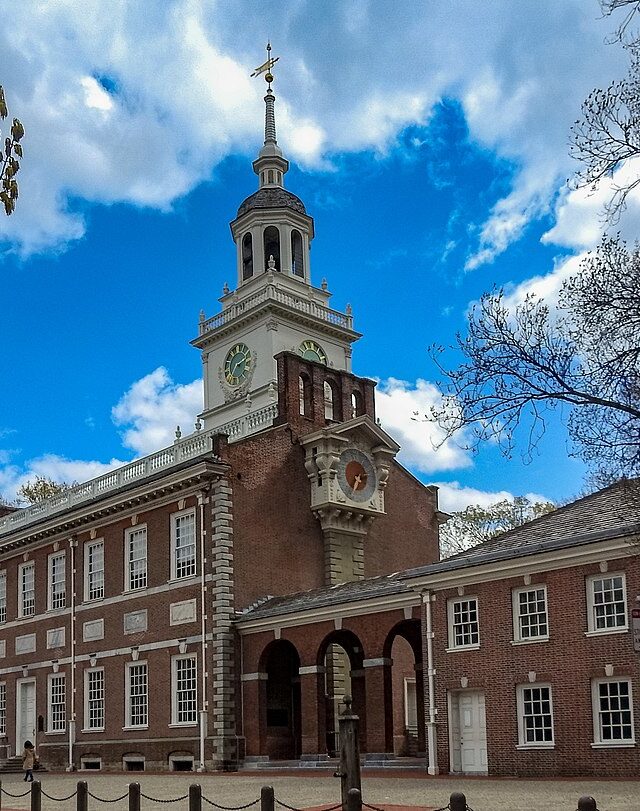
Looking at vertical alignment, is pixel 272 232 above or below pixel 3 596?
above

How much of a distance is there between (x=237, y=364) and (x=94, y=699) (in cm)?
2031

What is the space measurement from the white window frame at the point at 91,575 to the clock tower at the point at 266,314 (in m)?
13.3

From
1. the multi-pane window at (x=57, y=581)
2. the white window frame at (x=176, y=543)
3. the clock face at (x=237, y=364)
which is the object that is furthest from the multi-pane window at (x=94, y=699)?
the clock face at (x=237, y=364)

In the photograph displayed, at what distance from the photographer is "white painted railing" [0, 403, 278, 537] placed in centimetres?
4019

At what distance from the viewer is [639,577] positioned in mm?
24453

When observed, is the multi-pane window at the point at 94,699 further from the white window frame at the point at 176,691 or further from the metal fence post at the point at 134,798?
the metal fence post at the point at 134,798

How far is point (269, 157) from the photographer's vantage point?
200 feet

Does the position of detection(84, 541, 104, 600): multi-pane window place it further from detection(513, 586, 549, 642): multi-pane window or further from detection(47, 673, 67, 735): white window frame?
detection(513, 586, 549, 642): multi-pane window

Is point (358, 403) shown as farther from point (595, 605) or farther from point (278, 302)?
point (595, 605)

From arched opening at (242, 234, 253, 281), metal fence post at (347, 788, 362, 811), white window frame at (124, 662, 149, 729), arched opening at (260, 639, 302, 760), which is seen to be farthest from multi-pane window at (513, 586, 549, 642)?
arched opening at (242, 234, 253, 281)

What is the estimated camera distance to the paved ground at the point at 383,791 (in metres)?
19.6

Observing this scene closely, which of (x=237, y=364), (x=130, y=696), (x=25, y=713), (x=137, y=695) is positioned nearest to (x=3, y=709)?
(x=25, y=713)

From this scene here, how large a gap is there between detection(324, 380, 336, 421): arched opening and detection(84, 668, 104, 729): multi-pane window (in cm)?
1220

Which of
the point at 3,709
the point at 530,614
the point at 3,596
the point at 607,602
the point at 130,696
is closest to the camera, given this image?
the point at 607,602
